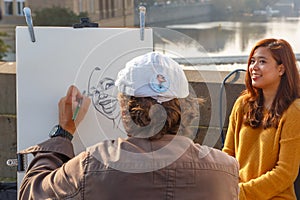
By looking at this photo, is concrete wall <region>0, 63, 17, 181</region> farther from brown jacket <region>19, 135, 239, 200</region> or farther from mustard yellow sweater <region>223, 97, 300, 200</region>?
brown jacket <region>19, 135, 239, 200</region>

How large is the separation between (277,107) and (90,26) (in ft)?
2.45

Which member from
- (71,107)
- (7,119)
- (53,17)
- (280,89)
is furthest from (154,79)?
(53,17)

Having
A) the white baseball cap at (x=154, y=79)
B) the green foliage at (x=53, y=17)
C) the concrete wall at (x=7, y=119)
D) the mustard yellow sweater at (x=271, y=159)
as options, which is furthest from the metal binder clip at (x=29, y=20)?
the green foliage at (x=53, y=17)

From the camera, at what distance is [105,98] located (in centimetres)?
185

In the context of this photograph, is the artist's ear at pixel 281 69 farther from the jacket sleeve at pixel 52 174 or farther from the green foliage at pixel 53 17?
the green foliage at pixel 53 17

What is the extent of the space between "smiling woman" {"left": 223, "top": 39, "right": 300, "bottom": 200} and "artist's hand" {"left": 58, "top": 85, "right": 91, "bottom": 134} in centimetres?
57

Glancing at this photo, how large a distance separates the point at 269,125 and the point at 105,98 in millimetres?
595

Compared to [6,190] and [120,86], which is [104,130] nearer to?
[6,190]

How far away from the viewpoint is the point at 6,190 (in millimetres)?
2104

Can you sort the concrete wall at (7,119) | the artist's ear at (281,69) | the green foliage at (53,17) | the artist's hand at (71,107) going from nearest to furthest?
the artist's hand at (71,107), the artist's ear at (281,69), the concrete wall at (7,119), the green foliage at (53,17)

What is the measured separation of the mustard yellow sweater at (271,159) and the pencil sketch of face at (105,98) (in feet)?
1.58

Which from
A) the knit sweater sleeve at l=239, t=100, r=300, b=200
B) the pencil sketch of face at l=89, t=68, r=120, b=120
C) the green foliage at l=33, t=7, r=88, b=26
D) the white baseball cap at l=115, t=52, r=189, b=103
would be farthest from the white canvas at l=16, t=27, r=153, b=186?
the green foliage at l=33, t=7, r=88, b=26

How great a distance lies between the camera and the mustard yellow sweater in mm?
1697

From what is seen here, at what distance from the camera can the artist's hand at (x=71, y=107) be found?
1.69 m
